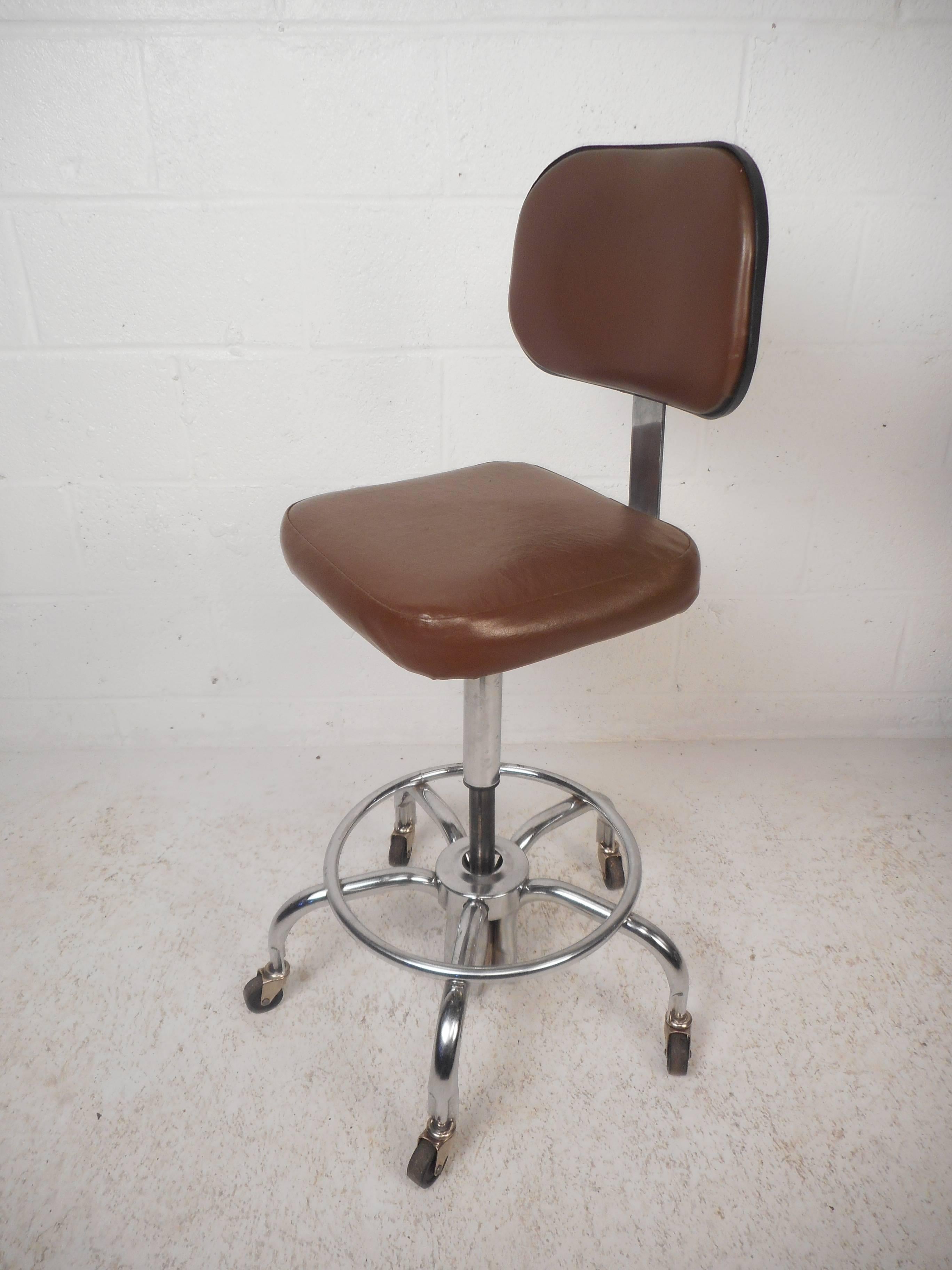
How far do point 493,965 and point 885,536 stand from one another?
113 centimetres

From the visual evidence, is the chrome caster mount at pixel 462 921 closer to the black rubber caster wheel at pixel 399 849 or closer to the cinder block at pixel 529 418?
the black rubber caster wheel at pixel 399 849

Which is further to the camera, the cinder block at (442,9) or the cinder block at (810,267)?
the cinder block at (810,267)

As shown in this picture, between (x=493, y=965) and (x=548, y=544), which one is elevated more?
(x=548, y=544)

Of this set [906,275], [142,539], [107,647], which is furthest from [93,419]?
[906,275]

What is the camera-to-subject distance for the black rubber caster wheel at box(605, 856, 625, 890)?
1461mm

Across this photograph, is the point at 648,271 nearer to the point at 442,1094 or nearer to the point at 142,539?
the point at 442,1094

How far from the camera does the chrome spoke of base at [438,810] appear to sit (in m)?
1.30

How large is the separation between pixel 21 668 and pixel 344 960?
0.95 m

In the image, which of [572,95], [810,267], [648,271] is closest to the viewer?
[648,271]

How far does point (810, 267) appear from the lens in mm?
1522

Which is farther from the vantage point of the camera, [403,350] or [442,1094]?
[403,350]

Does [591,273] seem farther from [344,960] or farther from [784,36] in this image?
[344,960]

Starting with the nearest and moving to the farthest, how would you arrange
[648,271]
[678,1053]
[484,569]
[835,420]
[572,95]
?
[484,569], [648,271], [678,1053], [572,95], [835,420]

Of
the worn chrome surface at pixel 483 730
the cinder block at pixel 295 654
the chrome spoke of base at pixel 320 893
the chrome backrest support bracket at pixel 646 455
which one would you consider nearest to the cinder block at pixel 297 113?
the chrome backrest support bracket at pixel 646 455
